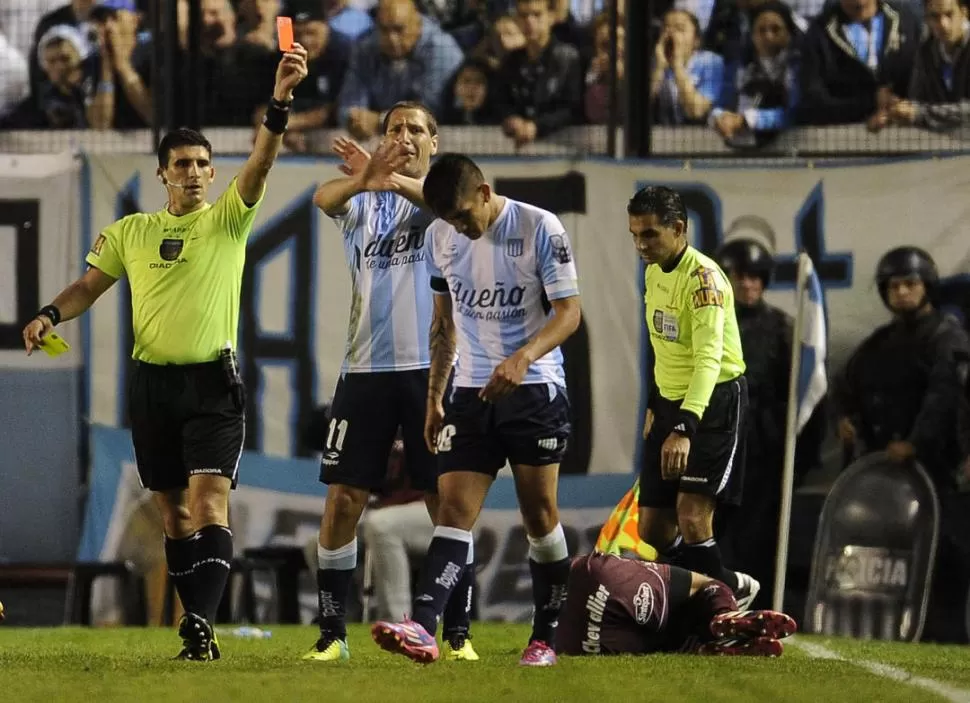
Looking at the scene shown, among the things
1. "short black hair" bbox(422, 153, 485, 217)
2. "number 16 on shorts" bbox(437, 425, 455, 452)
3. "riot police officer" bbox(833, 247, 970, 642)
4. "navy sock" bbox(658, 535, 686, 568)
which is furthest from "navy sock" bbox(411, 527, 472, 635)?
"riot police officer" bbox(833, 247, 970, 642)

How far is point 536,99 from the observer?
11.6 meters

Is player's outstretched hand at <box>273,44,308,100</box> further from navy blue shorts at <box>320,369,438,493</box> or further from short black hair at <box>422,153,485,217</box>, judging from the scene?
navy blue shorts at <box>320,369,438,493</box>

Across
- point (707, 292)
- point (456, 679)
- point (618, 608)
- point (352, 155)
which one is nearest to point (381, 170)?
point (352, 155)

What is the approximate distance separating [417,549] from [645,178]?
286cm

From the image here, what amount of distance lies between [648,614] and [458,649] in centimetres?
90

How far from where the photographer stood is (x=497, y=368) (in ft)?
20.6

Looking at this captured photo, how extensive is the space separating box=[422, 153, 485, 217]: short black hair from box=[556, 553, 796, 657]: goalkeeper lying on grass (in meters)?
2.04

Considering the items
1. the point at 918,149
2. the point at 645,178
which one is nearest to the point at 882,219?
the point at 918,149

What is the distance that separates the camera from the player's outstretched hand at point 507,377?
618 centimetres

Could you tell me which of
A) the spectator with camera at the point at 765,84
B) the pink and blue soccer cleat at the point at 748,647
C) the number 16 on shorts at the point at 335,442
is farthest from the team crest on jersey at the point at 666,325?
the spectator with camera at the point at 765,84

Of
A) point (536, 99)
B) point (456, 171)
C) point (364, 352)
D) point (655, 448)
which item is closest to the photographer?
point (456, 171)

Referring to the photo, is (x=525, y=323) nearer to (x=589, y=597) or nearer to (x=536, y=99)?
(x=589, y=597)

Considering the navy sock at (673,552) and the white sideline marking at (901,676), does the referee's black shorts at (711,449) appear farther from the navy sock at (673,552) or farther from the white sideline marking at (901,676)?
the white sideline marking at (901,676)

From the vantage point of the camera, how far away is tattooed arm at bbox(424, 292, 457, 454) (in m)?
6.98
